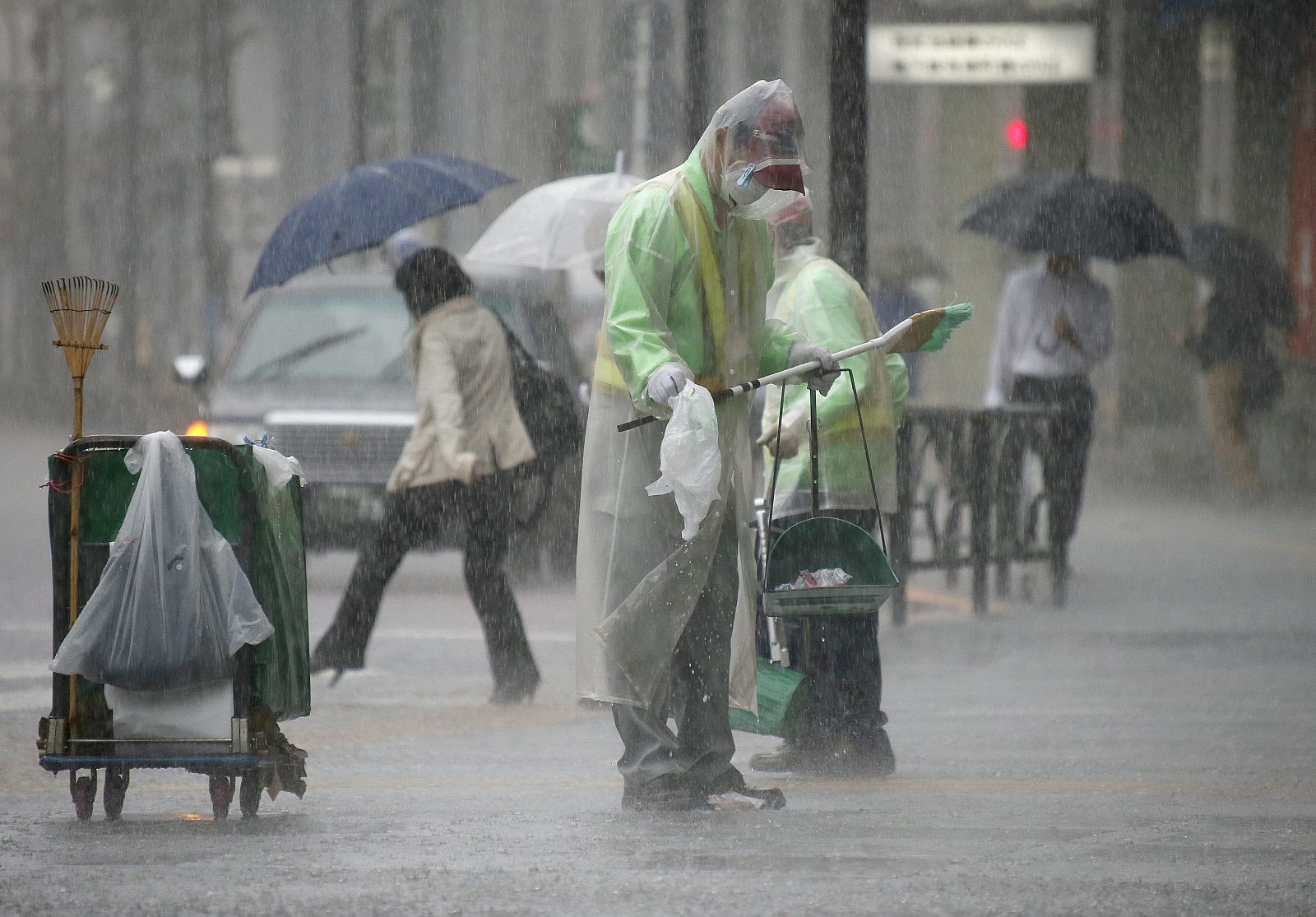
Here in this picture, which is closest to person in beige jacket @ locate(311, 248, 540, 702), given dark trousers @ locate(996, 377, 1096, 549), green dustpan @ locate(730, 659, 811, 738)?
green dustpan @ locate(730, 659, 811, 738)

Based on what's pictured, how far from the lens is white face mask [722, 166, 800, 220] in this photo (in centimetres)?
580

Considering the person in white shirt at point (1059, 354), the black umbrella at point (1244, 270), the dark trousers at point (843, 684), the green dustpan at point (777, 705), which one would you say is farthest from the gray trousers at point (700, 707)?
the black umbrella at point (1244, 270)

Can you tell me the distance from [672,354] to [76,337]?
5.22 feet

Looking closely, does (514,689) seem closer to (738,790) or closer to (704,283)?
(738,790)

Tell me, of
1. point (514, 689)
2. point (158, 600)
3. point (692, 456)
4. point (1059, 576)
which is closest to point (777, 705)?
point (692, 456)

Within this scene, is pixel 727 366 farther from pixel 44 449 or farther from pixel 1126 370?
pixel 44 449

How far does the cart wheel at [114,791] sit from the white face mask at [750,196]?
2.19 meters

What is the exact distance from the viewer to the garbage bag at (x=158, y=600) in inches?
223

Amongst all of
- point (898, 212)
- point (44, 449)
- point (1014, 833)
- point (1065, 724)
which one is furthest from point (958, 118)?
point (1014, 833)

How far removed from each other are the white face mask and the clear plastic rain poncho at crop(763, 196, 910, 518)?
0.74m

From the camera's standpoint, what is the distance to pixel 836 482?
22.2 feet

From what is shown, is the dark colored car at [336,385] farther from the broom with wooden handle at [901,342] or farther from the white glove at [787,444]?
the broom with wooden handle at [901,342]

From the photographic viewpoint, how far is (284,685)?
19.6 ft

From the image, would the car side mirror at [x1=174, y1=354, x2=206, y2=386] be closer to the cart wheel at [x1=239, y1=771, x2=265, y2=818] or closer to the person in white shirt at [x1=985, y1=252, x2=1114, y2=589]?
the person in white shirt at [x1=985, y1=252, x2=1114, y2=589]
